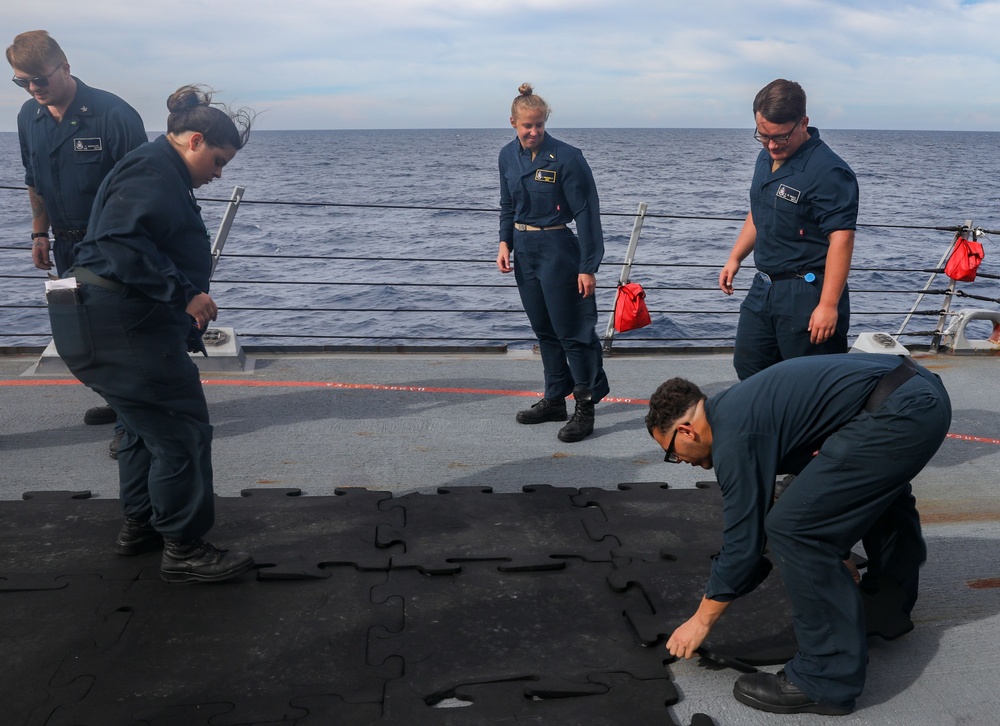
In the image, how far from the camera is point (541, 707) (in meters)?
2.46

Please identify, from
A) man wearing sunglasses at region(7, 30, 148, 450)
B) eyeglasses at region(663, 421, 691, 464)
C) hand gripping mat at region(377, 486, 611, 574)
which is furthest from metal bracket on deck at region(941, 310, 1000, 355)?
man wearing sunglasses at region(7, 30, 148, 450)

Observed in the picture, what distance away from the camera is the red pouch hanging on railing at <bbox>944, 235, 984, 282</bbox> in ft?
19.4

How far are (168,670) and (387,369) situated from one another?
3.35 m

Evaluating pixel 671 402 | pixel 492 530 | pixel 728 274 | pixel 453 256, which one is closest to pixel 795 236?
pixel 728 274

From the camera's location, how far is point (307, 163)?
6456 cm

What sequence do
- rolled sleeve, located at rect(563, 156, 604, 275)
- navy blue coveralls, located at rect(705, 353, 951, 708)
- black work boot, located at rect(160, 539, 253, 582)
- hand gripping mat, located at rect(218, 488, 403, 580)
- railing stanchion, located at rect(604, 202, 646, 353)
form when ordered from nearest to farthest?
navy blue coveralls, located at rect(705, 353, 951, 708) < black work boot, located at rect(160, 539, 253, 582) < hand gripping mat, located at rect(218, 488, 403, 580) < rolled sleeve, located at rect(563, 156, 604, 275) < railing stanchion, located at rect(604, 202, 646, 353)

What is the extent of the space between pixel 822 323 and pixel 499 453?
5.88 ft

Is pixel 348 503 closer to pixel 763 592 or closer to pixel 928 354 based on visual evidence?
pixel 763 592

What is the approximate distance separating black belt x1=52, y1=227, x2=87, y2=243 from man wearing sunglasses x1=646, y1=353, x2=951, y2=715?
311 centimetres

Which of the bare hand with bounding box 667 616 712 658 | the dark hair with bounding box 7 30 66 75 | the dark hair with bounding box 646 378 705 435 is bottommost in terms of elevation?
the bare hand with bounding box 667 616 712 658

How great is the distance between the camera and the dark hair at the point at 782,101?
337 cm

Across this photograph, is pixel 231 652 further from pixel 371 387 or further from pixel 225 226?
pixel 225 226

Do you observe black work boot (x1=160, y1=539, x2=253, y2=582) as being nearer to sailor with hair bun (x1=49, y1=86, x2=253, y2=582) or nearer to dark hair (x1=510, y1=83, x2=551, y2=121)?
sailor with hair bun (x1=49, y1=86, x2=253, y2=582)

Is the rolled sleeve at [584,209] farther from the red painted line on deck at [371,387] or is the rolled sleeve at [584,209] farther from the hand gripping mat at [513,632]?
the hand gripping mat at [513,632]
